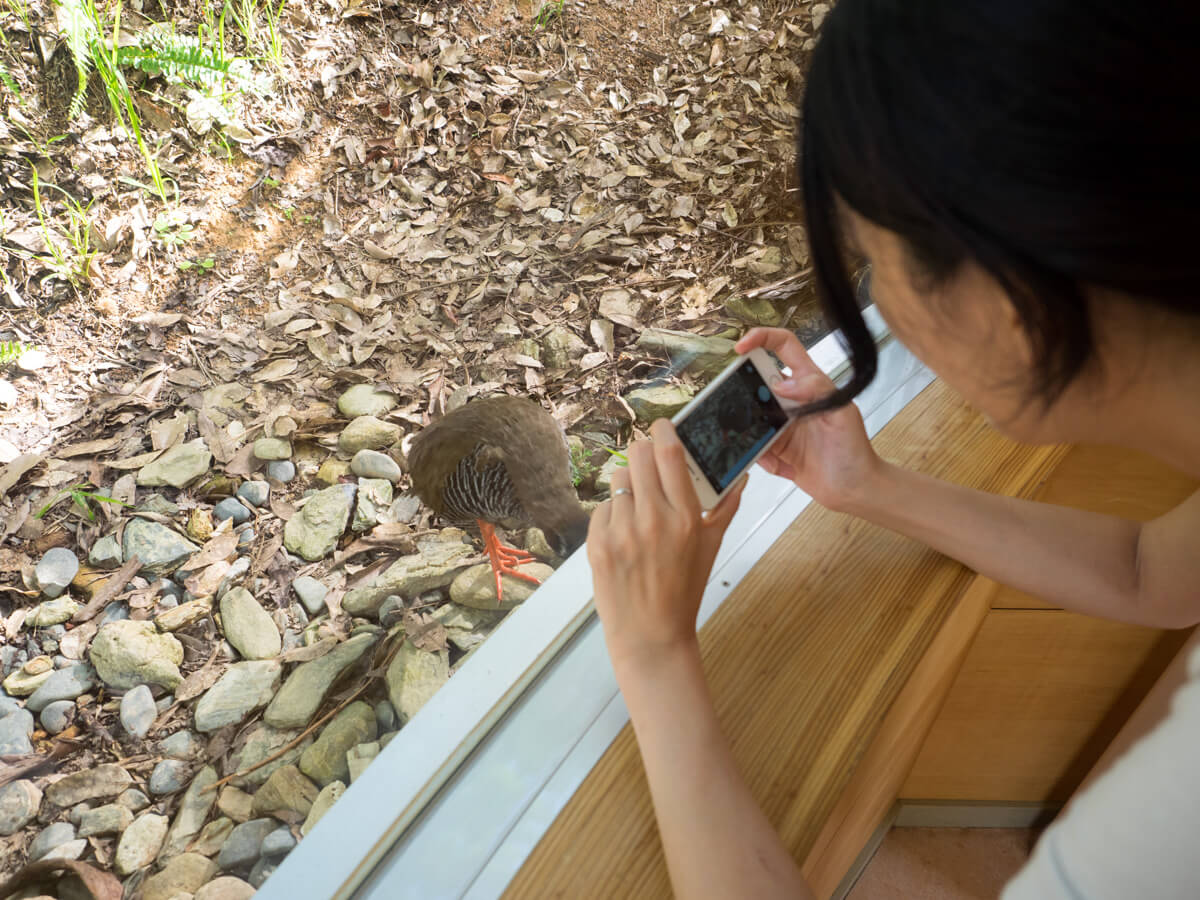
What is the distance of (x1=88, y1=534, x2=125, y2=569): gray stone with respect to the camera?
857 millimetres

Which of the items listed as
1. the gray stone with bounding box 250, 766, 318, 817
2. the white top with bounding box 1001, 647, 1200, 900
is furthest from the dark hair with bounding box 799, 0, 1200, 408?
the gray stone with bounding box 250, 766, 318, 817

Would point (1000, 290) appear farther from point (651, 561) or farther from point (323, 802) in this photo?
point (323, 802)

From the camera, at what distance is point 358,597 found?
3.04 ft

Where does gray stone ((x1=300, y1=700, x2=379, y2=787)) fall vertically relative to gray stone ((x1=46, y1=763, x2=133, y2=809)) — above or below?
below

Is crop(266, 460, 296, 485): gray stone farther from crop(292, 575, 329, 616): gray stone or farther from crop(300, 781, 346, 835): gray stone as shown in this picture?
crop(300, 781, 346, 835): gray stone

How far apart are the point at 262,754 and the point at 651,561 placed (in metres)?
0.49

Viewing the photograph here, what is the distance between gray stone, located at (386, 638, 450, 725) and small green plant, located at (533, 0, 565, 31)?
941mm

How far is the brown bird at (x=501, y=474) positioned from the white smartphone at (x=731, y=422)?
35cm

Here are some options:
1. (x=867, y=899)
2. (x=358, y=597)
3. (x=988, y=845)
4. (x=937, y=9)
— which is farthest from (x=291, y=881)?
(x=988, y=845)

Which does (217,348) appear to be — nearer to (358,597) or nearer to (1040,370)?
(358,597)

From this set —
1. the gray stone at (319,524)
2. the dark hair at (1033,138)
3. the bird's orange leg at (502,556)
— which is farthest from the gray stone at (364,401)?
the dark hair at (1033,138)

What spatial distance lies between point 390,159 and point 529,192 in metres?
0.22

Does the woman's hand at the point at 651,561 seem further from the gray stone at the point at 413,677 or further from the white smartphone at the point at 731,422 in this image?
the gray stone at the point at 413,677

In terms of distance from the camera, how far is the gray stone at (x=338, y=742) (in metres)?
0.75
